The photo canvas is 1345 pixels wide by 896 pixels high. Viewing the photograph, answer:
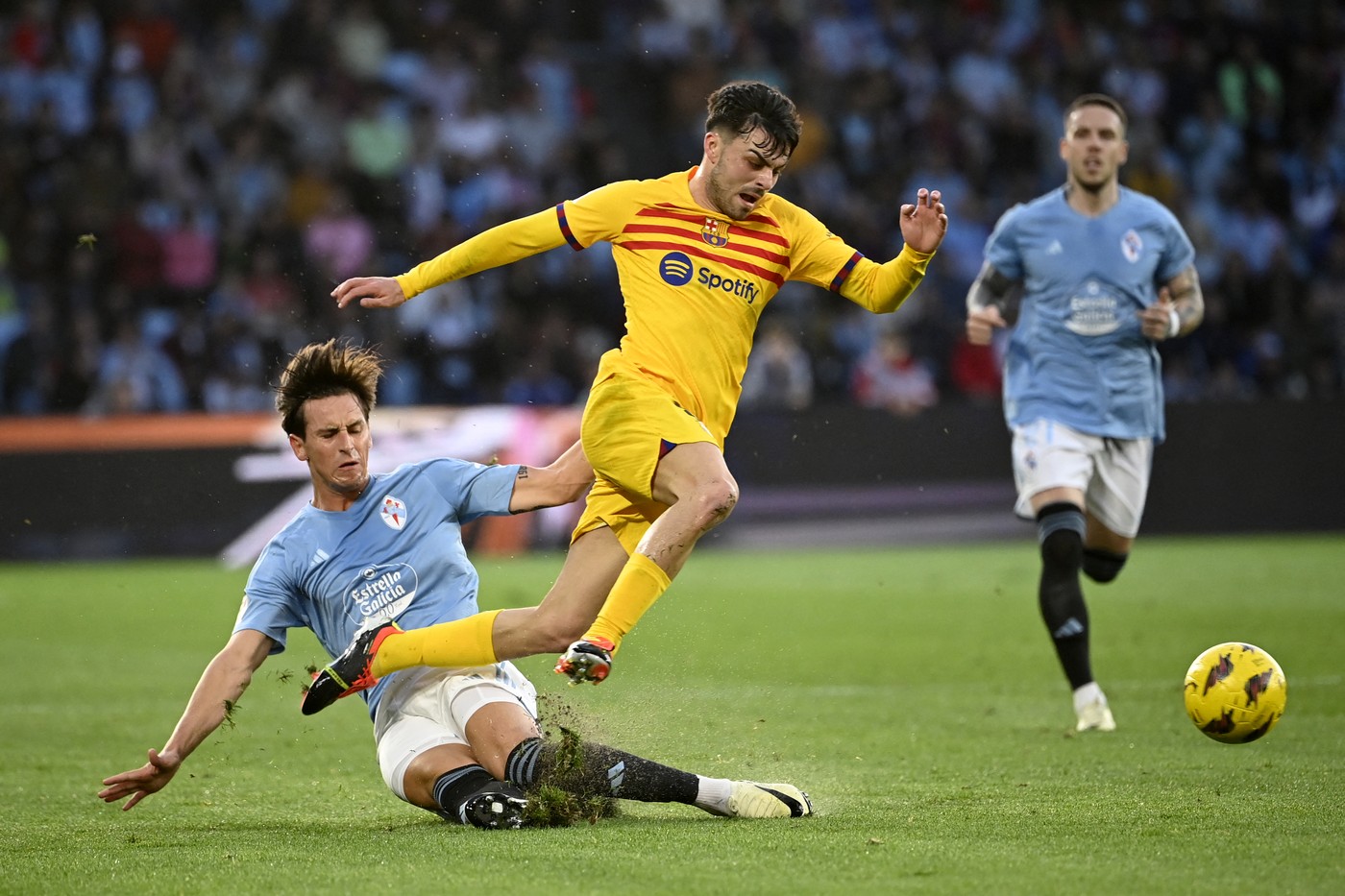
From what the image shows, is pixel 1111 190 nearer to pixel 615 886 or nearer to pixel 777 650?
pixel 777 650

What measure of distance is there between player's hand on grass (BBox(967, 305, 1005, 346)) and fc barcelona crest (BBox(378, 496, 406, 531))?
2926 millimetres

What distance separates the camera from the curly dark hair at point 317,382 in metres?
5.41

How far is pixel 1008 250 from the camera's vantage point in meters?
7.75

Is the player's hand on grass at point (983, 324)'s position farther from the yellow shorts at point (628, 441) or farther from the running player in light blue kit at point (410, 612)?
the running player in light blue kit at point (410, 612)

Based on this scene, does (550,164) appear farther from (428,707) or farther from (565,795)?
(565,795)

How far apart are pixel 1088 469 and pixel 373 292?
3.48 metres

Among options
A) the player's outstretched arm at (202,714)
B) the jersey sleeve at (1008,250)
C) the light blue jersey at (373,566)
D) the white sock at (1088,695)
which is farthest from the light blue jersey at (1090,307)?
the player's outstretched arm at (202,714)

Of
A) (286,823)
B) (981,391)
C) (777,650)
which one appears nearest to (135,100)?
(981,391)

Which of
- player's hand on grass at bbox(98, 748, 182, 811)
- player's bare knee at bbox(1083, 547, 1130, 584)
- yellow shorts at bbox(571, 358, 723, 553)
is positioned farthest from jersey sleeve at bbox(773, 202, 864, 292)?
player's bare knee at bbox(1083, 547, 1130, 584)

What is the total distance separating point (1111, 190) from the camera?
7695 mm

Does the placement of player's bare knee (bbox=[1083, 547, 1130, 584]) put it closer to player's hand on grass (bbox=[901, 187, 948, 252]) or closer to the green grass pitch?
the green grass pitch

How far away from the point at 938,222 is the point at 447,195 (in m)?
11.7

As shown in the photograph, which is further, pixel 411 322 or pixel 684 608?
pixel 411 322

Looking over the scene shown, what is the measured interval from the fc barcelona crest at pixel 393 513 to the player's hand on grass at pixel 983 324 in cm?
293
